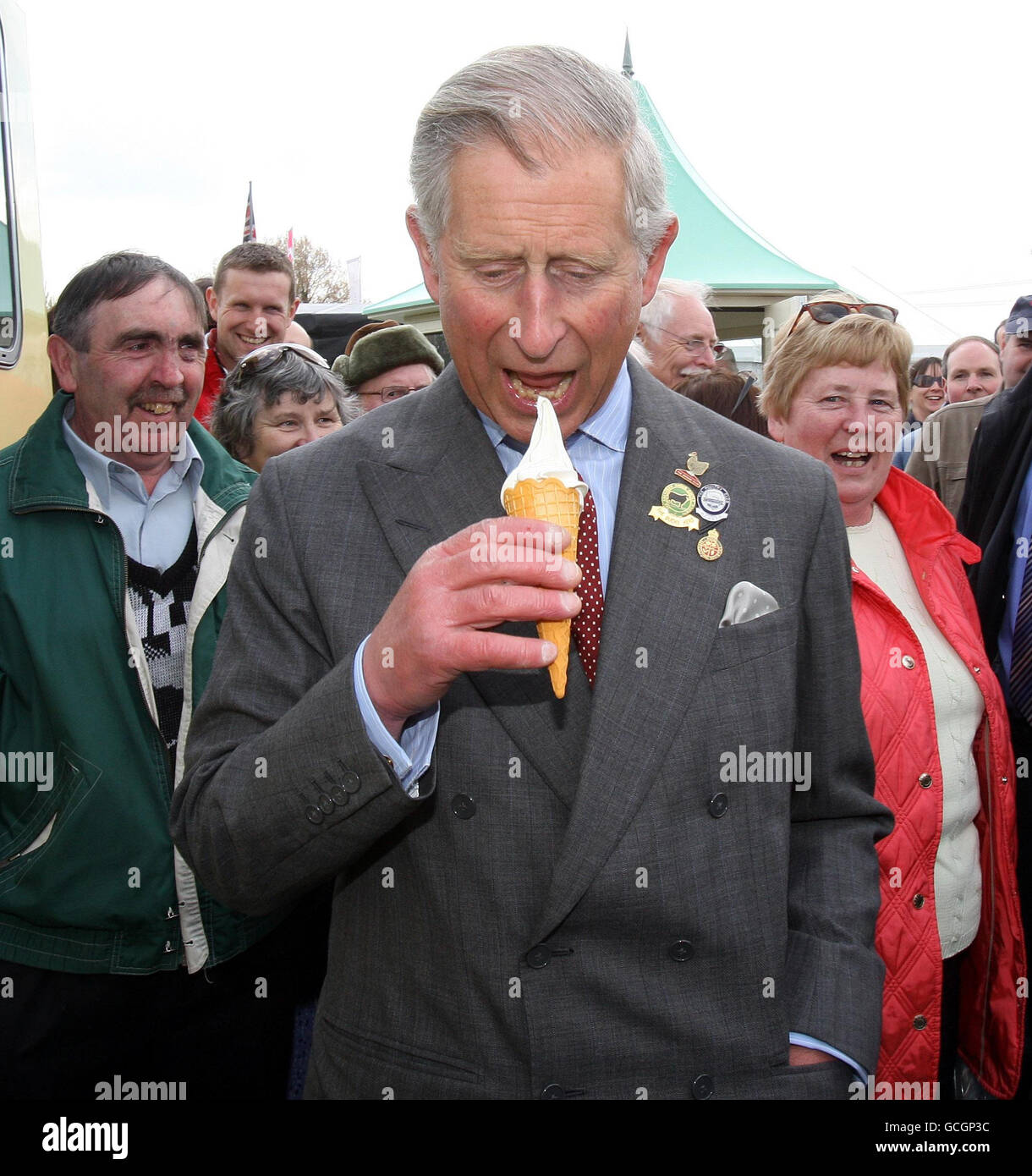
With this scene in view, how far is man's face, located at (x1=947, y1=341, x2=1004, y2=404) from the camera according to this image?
7.85 metres

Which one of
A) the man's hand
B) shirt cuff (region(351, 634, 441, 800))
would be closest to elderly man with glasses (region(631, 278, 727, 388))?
shirt cuff (region(351, 634, 441, 800))

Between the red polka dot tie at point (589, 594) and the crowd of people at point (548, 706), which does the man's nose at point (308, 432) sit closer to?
the crowd of people at point (548, 706)

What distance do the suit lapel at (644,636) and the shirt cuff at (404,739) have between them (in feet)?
0.87

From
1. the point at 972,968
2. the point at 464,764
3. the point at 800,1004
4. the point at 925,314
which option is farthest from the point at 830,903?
the point at 925,314

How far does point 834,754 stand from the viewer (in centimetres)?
203

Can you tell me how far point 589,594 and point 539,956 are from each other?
2.03ft

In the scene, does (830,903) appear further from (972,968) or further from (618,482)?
(972,968)

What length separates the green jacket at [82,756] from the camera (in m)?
2.78

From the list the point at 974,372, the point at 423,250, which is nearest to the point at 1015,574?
the point at 423,250

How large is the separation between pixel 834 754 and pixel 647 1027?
0.63m

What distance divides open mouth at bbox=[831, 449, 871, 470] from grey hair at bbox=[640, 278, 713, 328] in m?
2.22

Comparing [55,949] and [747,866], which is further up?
[747,866]

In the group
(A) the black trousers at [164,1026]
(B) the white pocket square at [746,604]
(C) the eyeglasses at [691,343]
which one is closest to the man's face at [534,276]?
(B) the white pocket square at [746,604]

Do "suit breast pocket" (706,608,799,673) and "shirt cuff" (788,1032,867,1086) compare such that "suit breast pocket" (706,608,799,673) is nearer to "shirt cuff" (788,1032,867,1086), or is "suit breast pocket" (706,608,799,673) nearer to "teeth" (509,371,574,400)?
"teeth" (509,371,574,400)
